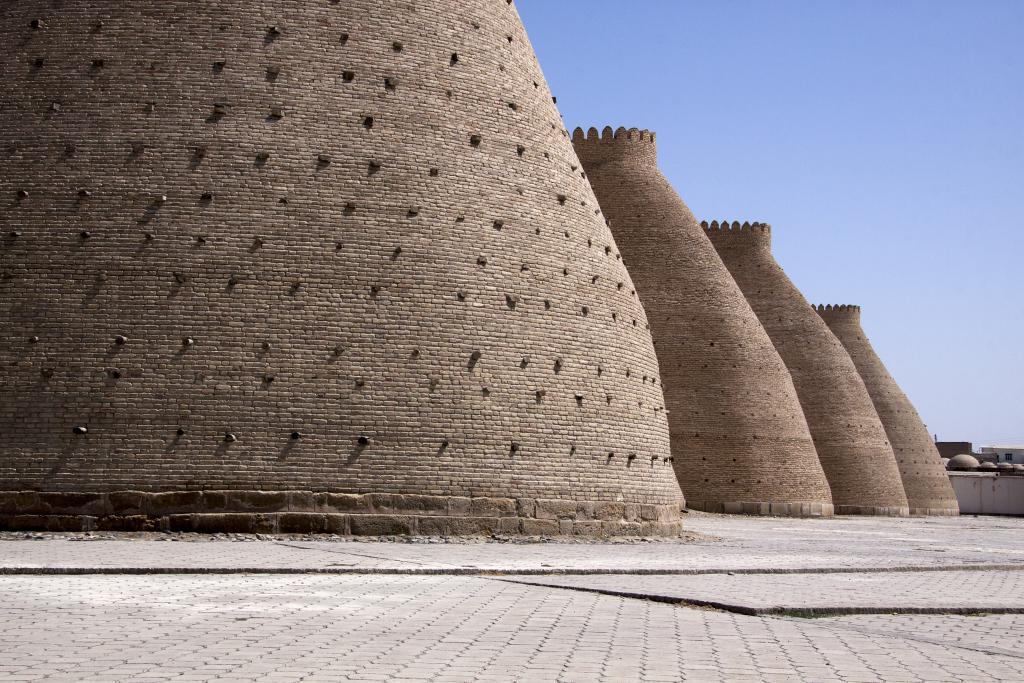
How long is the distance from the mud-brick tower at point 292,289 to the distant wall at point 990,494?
3529 cm

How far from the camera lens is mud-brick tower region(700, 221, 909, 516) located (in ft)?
125

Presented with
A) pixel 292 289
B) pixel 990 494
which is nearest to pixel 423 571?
pixel 292 289

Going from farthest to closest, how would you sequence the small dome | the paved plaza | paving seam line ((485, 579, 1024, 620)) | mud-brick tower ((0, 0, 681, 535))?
the small dome → mud-brick tower ((0, 0, 681, 535)) → paving seam line ((485, 579, 1024, 620)) → the paved plaza

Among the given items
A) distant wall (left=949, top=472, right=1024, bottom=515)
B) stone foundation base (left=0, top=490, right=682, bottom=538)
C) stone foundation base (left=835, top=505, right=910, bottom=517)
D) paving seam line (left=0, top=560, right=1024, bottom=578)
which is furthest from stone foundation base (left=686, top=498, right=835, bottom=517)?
distant wall (left=949, top=472, right=1024, bottom=515)

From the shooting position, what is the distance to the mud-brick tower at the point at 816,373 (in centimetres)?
3819

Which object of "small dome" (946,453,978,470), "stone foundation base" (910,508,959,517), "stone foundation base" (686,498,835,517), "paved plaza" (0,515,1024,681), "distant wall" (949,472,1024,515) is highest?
"small dome" (946,453,978,470)

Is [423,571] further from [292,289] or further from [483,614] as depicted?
[292,289]

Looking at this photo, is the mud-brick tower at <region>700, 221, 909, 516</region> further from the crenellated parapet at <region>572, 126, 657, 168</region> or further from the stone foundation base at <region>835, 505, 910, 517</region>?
the crenellated parapet at <region>572, 126, 657, 168</region>

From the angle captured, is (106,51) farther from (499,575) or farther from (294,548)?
(499,575)

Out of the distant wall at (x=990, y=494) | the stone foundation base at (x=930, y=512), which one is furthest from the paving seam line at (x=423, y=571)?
the distant wall at (x=990, y=494)

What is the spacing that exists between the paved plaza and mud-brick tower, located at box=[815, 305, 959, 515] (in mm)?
29700

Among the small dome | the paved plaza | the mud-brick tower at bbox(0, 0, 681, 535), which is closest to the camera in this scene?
the paved plaza

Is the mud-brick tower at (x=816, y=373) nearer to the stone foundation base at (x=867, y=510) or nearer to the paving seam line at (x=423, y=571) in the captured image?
the stone foundation base at (x=867, y=510)

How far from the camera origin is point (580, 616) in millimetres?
8414
